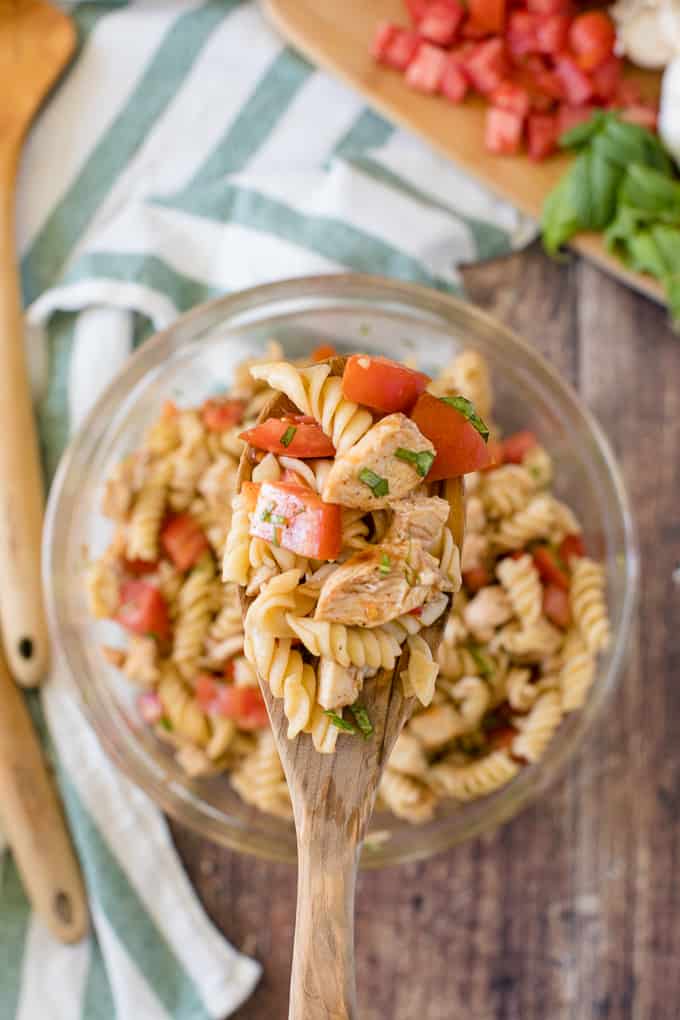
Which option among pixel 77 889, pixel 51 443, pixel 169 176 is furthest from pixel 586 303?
pixel 77 889

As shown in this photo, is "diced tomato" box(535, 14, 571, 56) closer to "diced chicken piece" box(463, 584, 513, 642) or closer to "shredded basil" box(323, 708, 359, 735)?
"diced chicken piece" box(463, 584, 513, 642)

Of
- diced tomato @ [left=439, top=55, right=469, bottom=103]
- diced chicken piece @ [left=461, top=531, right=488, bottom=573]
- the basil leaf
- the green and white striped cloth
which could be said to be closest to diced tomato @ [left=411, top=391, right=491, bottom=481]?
the basil leaf

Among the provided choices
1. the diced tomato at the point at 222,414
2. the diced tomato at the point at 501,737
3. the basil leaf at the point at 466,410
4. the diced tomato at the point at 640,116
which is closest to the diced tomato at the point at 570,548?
the diced tomato at the point at 501,737

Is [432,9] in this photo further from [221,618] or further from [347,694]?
[347,694]

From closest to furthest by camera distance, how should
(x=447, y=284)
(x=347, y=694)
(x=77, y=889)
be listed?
(x=347, y=694) < (x=77, y=889) < (x=447, y=284)

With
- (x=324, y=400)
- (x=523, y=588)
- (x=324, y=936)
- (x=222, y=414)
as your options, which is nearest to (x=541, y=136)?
(x=222, y=414)

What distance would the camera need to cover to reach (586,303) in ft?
11.5

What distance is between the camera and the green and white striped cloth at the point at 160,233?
3236 mm

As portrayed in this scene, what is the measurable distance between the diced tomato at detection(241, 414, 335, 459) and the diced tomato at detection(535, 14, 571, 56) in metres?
2.01

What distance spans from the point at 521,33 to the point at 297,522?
2.29 m

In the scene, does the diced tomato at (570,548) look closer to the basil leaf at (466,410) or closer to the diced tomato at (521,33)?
the basil leaf at (466,410)

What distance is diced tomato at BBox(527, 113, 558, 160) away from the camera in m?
3.49

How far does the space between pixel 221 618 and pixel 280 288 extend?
97 cm

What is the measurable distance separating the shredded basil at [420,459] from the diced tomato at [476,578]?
3.45ft
